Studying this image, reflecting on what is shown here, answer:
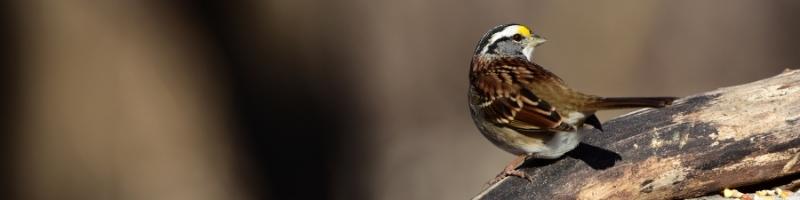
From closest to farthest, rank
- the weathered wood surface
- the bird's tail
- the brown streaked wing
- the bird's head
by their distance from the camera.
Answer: the bird's tail → the brown streaked wing → the weathered wood surface → the bird's head

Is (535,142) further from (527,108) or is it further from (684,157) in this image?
(684,157)

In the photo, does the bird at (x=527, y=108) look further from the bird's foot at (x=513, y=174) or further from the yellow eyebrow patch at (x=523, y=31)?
the yellow eyebrow patch at (x=523, y=31)

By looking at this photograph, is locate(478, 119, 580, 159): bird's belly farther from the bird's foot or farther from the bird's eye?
the bird's eye

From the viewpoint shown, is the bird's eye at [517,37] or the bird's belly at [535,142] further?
the bird's eye at [517,37]

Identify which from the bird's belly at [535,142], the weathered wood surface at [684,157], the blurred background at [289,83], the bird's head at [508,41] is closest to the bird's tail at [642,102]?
the bird's belly at [535,142]

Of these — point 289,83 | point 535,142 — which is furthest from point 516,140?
point 289,83

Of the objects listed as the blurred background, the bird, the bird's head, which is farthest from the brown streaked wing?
the blurred background

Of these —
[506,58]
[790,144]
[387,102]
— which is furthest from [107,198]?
[790,144]

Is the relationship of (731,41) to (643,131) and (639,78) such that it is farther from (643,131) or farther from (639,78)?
(643,131)
